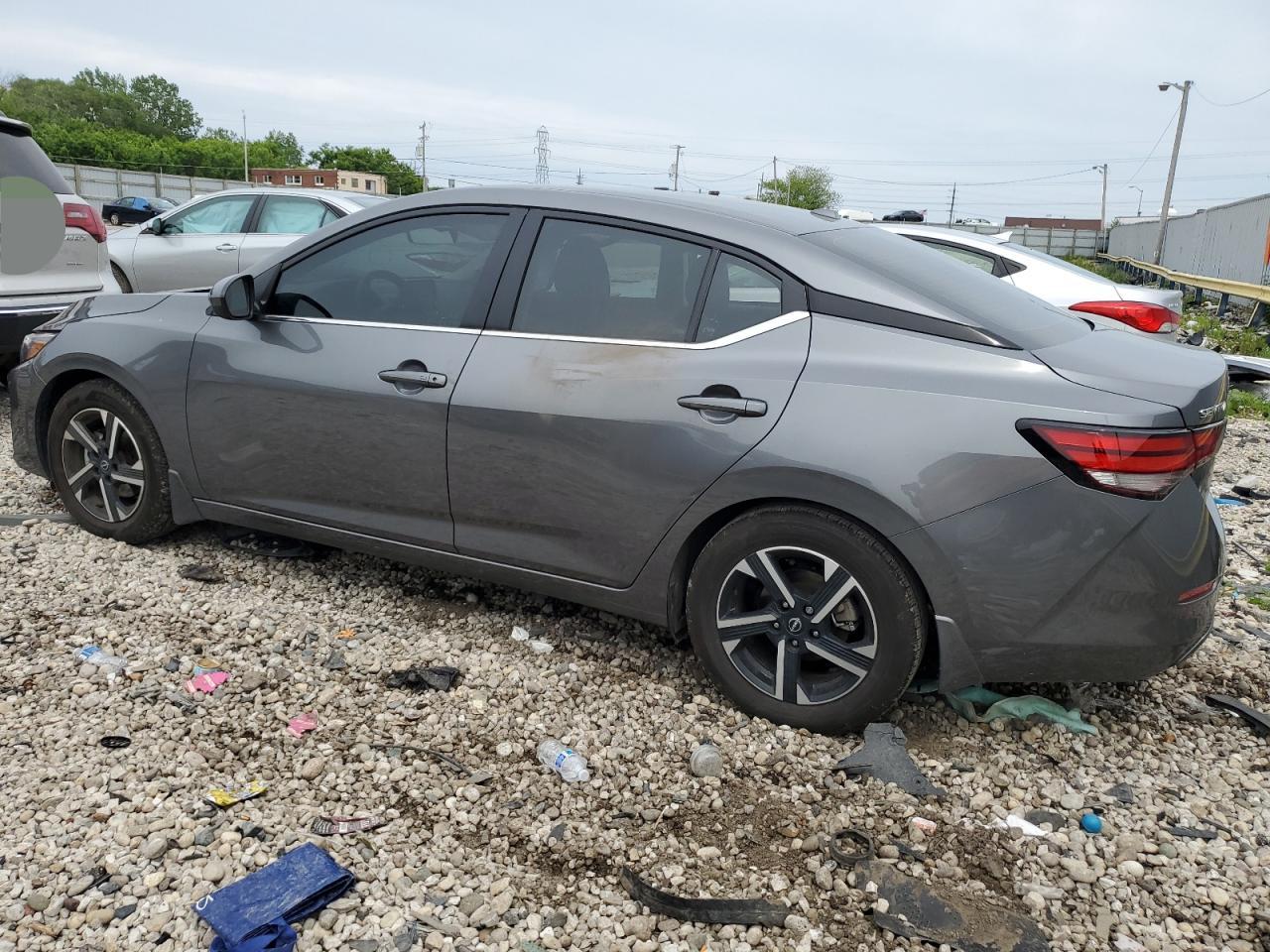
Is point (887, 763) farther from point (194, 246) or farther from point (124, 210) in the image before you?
point (124, 210)

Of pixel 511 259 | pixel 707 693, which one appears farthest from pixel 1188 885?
pixel 511 259

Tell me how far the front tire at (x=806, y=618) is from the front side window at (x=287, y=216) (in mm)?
8547

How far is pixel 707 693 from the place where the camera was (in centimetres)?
363

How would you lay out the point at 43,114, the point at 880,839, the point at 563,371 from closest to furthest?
the point at 880,839 < the point at 563,371 < the point at 43,114

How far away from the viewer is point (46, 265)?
282 inches

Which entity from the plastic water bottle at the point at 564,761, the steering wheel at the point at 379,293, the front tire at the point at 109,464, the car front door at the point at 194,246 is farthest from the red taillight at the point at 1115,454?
the car front door at the point at 194,246

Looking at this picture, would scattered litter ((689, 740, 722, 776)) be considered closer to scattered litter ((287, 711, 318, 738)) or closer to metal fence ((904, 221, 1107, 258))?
scattered litter ((287, 711, 318, 738))

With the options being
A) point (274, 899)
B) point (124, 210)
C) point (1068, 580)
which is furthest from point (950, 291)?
point (124, 210)

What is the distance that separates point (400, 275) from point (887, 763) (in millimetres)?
2533

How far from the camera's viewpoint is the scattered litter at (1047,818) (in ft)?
9.70

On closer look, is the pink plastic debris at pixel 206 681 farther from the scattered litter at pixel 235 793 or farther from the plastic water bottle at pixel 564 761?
the plastic water bottle at pixel 564 761

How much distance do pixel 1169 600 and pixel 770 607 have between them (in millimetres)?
1165

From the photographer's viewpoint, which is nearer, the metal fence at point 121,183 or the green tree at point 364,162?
the metal fence at point 121,183

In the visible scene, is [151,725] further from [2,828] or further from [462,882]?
[462,882]
